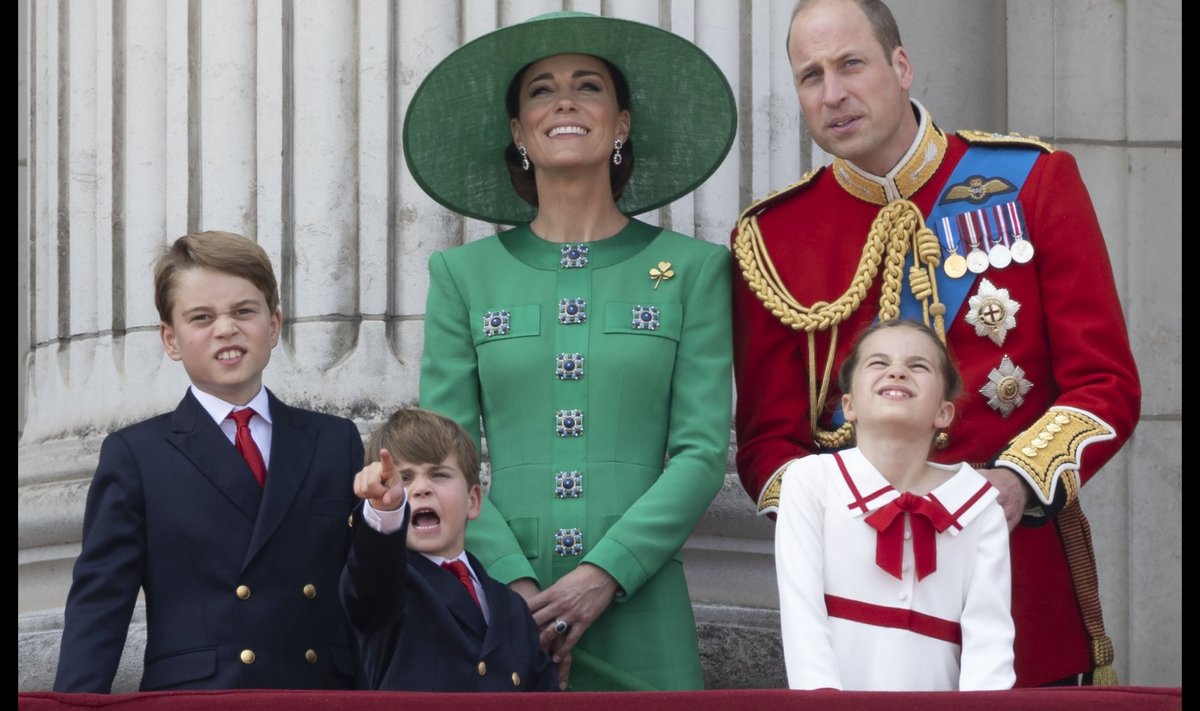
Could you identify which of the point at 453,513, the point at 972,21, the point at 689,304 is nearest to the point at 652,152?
the point at 689,304

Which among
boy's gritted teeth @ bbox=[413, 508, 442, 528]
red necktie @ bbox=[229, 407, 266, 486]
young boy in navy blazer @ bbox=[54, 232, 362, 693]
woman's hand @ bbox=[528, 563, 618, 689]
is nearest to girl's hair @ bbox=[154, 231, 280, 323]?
young boy in navy blazer @ bbox=[54, 232, 362, 693]

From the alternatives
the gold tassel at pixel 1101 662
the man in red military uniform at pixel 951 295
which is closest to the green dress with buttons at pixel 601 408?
the man in red military uniform at pixel 951 295

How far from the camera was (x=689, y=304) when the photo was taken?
4078mm

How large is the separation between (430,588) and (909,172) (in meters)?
1.25

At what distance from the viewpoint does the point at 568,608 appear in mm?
3795

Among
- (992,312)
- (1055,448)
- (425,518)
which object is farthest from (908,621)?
(425,518)

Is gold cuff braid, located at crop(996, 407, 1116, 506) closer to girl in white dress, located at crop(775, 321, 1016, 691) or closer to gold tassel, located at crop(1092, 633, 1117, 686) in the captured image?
girl in white dress, located at crop(775, 321, 1016, 691)

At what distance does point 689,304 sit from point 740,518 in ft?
3.70

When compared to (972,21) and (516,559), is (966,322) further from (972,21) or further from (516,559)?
(972,21)

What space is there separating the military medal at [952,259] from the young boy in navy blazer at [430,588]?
0.96 m

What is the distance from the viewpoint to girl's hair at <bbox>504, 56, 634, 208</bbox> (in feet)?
14.0

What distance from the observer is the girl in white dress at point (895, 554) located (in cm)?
342

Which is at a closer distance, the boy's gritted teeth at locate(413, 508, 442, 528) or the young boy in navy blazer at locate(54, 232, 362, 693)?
the young boy in navy blazer at locate(54, 232, 362, 693)
